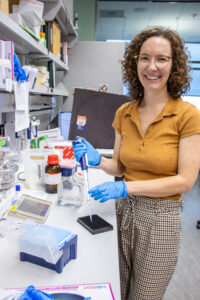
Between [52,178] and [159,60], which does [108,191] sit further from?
[159,60]

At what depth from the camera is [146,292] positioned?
1.10 metres

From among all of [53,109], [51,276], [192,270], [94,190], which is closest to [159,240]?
[94,190]

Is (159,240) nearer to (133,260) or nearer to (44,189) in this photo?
(133,260)

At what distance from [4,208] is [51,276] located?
0.38 metres

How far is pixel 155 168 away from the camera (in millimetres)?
1126

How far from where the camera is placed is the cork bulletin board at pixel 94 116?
2189 mm

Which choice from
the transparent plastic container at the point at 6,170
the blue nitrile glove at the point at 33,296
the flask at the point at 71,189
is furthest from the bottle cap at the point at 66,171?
the blue nitrile glove at the point at 33,296

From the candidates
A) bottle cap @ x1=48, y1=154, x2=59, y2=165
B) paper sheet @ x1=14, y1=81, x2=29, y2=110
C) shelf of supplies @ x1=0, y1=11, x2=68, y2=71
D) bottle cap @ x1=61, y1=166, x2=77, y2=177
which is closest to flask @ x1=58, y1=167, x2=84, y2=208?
bottle cap @ x1=61, y1=166, x2=77, y2=177

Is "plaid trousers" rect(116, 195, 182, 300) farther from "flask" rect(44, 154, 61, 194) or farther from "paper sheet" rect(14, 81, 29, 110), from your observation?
"paper sheet" rect(14, 81, 29, 110)

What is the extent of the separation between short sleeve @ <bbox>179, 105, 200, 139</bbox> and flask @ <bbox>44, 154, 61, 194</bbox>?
2.02 feet

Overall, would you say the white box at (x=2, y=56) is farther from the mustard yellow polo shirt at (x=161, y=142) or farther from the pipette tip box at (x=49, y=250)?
the pipette tip box at (x=49, y=250)

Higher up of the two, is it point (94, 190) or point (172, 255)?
point (94, 190)

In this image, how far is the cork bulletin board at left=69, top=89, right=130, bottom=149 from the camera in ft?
7.18

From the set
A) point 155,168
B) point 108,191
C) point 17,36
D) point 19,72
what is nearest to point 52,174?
point 108,191
